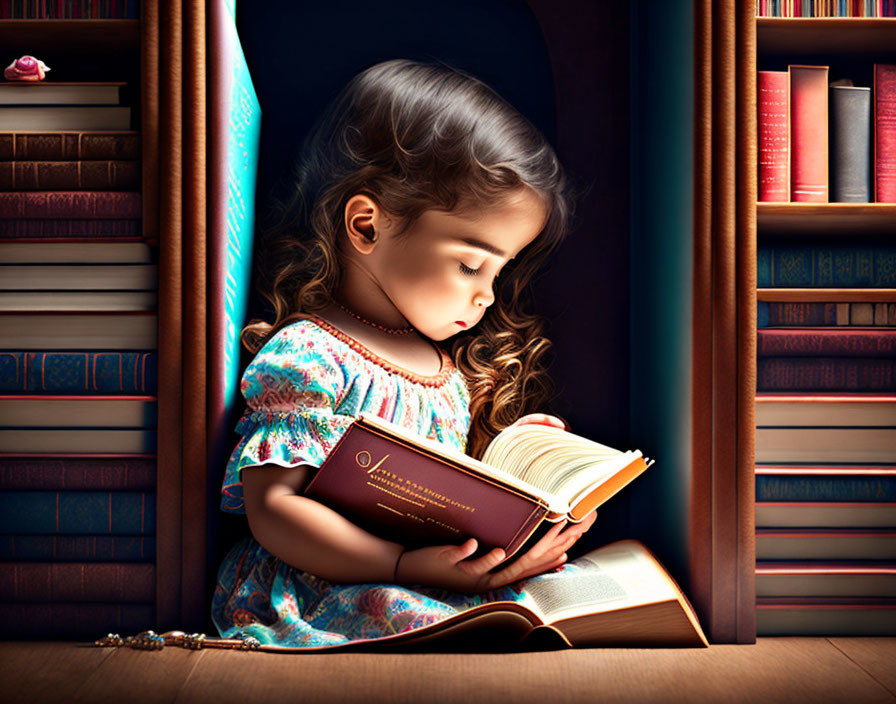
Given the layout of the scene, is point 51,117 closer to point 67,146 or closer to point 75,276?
point 67,146

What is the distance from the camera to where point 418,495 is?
3.23 feet

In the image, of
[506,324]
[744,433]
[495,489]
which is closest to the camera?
[495,489]

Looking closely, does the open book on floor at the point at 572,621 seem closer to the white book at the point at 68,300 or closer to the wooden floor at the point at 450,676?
the wooden floor at the point at 450,676

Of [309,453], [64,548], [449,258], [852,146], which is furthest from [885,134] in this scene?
[64,548]

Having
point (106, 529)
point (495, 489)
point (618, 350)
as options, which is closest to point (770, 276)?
point (618, 350)

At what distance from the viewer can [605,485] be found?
41.2 inches

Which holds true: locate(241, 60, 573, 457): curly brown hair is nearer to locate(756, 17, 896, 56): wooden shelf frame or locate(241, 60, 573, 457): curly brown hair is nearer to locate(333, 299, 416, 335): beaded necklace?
locate(333, 299, 416, 335): beaded necklace

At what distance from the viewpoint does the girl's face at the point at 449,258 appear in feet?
3.93

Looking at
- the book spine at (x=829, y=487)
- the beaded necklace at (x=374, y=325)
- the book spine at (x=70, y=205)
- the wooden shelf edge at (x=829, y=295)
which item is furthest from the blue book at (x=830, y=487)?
the book spine at (x=70, y=205)

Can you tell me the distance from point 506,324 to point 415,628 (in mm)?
589

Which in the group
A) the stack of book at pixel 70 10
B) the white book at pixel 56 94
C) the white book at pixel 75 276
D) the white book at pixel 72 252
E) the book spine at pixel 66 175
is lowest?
the white book at pixel 75 276

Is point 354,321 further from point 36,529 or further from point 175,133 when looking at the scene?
point 36,529

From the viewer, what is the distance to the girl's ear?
4.01 feet

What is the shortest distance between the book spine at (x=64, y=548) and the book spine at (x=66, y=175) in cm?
48
